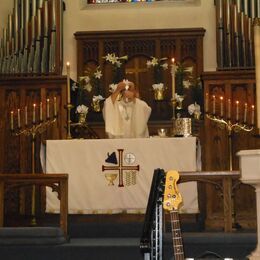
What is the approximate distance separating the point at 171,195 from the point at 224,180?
3035 mm

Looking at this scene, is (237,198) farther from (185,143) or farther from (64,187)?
(64,187)

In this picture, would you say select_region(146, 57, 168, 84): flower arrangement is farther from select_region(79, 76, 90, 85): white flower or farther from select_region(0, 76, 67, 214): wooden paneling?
select_region(0, 76, 67, 214): wooden paneling

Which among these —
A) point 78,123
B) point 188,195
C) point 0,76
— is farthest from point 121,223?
point 0,76

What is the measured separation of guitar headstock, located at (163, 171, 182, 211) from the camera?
420 centimetres

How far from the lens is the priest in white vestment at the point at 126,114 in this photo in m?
8.82

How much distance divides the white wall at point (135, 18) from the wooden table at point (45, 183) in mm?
3774

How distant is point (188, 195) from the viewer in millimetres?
7828

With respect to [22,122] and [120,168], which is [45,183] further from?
[22,122]

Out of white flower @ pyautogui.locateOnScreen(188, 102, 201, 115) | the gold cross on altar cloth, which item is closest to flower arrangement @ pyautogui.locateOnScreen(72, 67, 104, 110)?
white flower @ pyautogui.locateOnScreen(188, 102, 201, 115)

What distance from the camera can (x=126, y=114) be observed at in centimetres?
894

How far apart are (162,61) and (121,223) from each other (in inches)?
136

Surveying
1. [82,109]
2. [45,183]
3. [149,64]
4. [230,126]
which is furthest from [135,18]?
[45,183]

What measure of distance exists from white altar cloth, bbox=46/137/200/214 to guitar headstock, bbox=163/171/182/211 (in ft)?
11.7

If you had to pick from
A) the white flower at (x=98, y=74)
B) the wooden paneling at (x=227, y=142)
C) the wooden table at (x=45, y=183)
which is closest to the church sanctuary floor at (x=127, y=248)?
the wooden table at (x=45, y=183)
